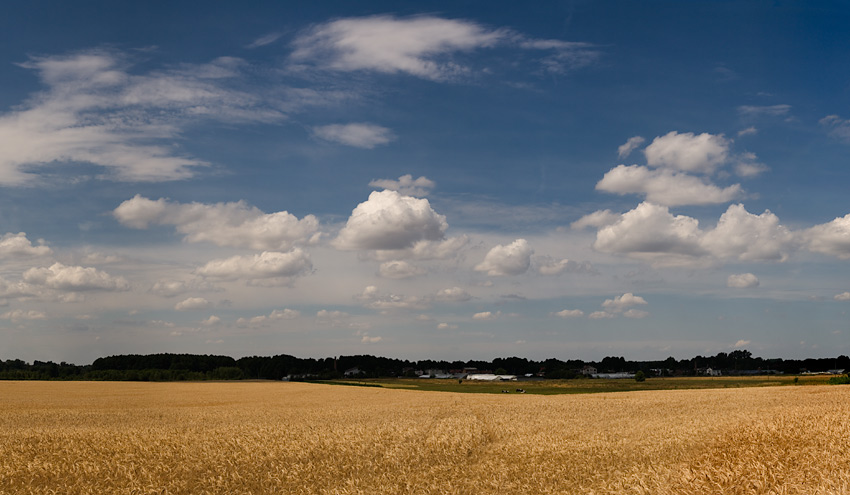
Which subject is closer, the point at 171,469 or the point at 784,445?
the point at 784,445

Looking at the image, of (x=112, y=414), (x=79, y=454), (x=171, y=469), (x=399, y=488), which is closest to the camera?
(x=399, y=488)

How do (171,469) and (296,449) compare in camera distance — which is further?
(296,449)

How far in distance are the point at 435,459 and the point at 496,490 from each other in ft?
11.6

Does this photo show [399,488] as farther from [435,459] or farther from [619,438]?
[619,438]

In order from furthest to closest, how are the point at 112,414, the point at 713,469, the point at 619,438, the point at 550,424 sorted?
the point at 112,414, the point at 550,424, the point at 619,438, the point at 713,469

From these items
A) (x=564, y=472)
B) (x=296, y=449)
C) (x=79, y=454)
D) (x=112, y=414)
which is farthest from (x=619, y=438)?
(x=112, y=414)

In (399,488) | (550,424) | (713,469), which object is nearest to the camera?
(713,469)

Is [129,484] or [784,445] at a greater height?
[784,445]

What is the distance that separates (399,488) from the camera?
56.1 ft

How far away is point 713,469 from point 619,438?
719cm

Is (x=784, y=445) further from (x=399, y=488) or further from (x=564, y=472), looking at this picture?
(x=399, y=488)

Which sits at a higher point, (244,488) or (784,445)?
(784,445)

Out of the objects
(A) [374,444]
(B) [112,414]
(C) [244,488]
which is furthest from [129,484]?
(B) [112,414]

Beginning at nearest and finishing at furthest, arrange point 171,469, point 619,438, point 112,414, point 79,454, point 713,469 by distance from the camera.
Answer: point 713,469
point 171,469
point 79,454
point 619,438
point 112,414
